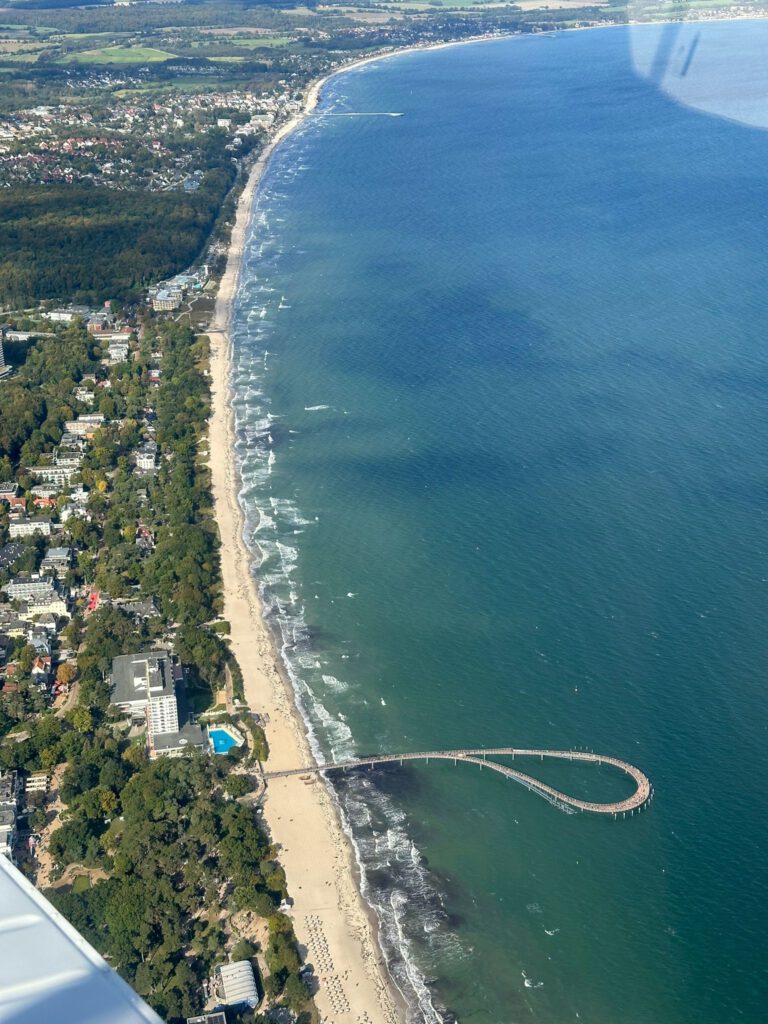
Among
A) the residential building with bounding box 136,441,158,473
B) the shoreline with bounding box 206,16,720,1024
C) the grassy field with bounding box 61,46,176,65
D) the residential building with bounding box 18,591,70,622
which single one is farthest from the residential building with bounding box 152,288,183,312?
the grassy field with bounding box 61,46,176,65

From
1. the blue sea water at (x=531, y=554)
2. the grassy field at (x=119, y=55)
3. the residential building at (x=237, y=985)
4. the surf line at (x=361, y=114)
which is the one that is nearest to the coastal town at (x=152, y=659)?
the residential building at (x=237, y=985)

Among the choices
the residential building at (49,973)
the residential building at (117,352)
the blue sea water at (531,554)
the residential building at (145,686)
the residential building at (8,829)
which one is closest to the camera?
the residential building at (49,973)

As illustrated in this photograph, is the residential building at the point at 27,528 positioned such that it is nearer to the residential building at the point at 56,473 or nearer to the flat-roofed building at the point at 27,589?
the residential building at the point at 56,473

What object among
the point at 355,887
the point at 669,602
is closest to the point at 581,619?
the point at 669,602

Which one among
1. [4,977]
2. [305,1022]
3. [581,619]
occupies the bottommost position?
[305,1022]

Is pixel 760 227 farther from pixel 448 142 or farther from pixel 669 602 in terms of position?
pixel 669 602

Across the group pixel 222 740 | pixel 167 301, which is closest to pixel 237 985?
pixel 222 740
